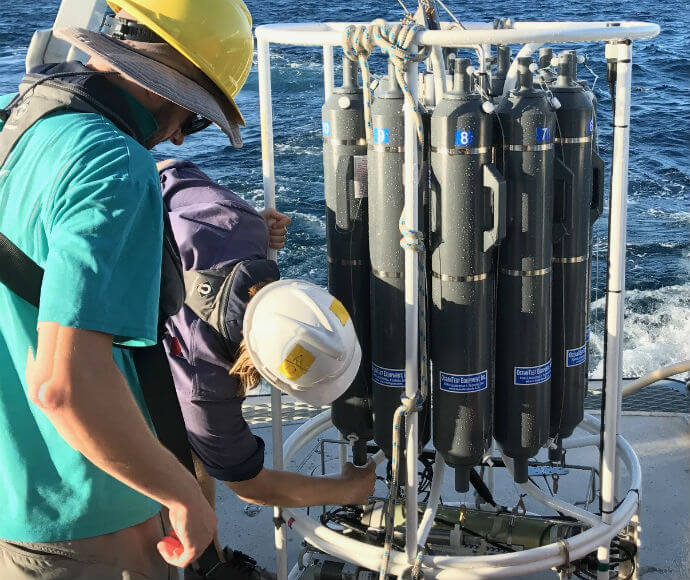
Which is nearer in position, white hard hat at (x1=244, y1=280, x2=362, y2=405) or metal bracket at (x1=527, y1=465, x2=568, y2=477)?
white hard hat at (x1=244, y1=280, x2=362, y2=405)

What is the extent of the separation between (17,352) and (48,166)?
1.42ft

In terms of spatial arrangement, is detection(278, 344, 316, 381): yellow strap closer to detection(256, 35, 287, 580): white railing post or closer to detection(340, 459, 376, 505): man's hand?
detection(256, 35, 287, 580): white railing post

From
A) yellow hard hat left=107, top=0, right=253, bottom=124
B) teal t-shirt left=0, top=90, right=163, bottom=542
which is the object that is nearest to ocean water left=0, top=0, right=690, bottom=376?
yellow hard hat left=107, top=0, right=253, bottom=124

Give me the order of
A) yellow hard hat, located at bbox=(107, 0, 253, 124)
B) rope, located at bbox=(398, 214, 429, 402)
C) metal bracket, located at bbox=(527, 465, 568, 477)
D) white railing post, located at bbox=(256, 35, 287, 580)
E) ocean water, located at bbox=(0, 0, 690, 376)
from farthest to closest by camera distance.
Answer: ocean water, located at bbox=(0, 0, 690, 376)
metal bracket, located at bbox=(527, 465, 568, 477)
white railing post, located at bbox=(256, 35, 287, 580)
rope, located at bbox=(398, 214, 429, 402)
yellow hard hat, located at bbox=(107, 0, 253, 124)

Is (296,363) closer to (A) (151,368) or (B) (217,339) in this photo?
(B) (217,339)

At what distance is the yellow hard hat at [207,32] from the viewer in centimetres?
190

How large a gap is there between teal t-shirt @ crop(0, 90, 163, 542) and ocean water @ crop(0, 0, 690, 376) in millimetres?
5612

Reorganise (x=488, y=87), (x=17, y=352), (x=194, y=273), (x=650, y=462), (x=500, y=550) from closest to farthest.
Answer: (x=17, y=352)
(x=194, y=273)
(x=488, y=87)
(x=500, y=550)
(x=650, y=462)

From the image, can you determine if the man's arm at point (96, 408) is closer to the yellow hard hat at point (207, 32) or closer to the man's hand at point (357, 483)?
the yellow hard hat at point (207, 32)

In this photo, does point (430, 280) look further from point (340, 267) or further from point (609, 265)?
point (609, 265)

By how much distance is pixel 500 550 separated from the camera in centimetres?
354

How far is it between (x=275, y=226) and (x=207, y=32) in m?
1.09

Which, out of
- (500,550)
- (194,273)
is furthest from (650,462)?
(194,273)

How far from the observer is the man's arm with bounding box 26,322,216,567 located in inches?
55.3
